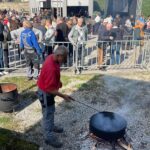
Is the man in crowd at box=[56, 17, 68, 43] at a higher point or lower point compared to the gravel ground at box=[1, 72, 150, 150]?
higher

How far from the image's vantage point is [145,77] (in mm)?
10148

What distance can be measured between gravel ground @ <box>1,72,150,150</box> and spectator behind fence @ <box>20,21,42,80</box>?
138cm

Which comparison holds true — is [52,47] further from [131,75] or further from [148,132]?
[148,132]

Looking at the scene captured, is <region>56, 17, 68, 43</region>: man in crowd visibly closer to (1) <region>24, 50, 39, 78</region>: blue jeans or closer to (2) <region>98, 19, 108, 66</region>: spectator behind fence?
(2) <region>98, 19, 108, 66</region>: spectator behind fence

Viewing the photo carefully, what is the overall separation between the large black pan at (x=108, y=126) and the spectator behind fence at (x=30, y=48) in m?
3.98

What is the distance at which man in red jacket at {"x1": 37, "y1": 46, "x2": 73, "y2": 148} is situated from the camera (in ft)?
17.4

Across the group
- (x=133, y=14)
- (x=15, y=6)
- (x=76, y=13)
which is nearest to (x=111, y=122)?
(x=133, y=14)

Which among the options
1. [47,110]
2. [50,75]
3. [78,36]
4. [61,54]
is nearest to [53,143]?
[47,110]

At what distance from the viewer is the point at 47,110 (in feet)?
18.8

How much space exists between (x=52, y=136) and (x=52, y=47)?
5.59 meters

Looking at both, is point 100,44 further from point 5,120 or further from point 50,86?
point 50,86

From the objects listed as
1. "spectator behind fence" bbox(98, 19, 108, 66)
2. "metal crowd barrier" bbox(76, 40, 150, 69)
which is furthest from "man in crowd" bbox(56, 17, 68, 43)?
"spectator behind fence" bbox(98, 19, 108, 66)

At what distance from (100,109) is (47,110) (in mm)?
2376

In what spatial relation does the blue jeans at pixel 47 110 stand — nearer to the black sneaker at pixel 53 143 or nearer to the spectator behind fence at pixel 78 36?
the black sneaker at pixel 53 143
